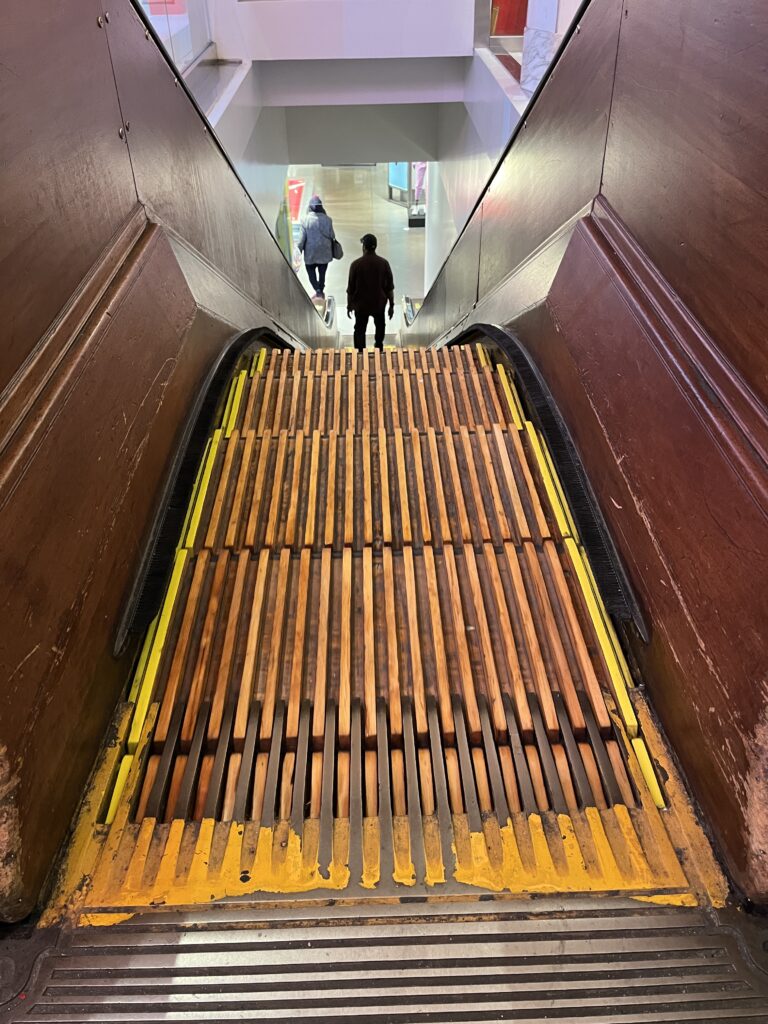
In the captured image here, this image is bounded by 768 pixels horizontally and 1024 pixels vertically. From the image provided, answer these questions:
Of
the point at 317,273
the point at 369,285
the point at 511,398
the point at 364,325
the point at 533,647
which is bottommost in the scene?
the point at 533,647

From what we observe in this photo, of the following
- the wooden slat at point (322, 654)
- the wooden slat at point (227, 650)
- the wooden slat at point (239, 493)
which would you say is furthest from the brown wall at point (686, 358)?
the wooden slat at point (239, 493)

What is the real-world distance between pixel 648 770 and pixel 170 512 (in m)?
1.57

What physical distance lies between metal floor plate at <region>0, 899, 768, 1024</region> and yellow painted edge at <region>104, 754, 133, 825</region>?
25cm

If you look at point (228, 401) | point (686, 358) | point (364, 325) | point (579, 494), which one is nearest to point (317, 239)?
point (364, 325)

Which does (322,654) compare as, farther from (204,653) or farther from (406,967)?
(406,967)

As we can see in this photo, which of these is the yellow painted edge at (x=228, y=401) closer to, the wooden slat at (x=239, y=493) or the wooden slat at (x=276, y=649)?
the wooden slat at (x=239, y=493)

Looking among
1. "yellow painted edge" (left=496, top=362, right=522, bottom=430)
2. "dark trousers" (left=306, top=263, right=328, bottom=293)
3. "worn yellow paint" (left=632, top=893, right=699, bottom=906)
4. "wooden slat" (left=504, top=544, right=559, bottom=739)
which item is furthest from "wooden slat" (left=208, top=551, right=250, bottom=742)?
"dark trousers" (left=306, top=263, right=328, bottom=293)

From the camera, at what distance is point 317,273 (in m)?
11.0

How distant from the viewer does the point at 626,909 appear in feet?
4.07

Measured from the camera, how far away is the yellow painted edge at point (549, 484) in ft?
6.95

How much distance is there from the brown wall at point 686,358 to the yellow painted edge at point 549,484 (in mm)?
150

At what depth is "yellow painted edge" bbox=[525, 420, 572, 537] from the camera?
212 cm

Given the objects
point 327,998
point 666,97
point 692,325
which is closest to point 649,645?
point 692,325

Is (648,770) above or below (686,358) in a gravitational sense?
below
